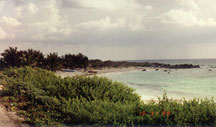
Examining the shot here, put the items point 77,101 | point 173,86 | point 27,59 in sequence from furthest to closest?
point 27,59, point 173,86, point 77,101

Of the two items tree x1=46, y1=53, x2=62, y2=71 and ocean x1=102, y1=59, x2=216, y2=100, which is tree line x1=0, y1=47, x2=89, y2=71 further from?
ocean x1=102, y1=59, x2=216, y2=100

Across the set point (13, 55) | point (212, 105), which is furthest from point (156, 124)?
point (13, 55)

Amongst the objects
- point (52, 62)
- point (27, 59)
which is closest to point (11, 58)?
point (27, 59)

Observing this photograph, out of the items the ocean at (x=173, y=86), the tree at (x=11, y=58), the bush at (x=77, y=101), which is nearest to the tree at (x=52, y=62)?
the tree at (x=11, y=58)

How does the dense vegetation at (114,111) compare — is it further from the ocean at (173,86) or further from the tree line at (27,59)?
the tree line at (27,59)

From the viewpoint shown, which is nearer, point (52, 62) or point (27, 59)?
point (27, 59)

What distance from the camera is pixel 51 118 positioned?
912cm

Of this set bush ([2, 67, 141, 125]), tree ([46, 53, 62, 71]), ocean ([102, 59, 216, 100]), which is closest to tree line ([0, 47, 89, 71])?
tree ([46, 53, 62, 71])

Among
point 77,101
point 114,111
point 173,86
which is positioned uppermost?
point 77,101

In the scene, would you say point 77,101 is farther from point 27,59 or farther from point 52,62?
point 52,62

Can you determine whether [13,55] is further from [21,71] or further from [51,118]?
[51,118]

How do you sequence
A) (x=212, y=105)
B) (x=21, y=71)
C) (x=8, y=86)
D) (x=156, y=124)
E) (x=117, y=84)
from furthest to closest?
1. (x=21, y=71)
2. (x=8, y=86)
3. (x=117, y=84)
4. (x=212, y=105)
5. (x=156, y=124)

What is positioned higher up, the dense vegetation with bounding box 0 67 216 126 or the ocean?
the dense vegetation with bounding box 0 67 216 126

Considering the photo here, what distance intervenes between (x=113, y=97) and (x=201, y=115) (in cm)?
409
